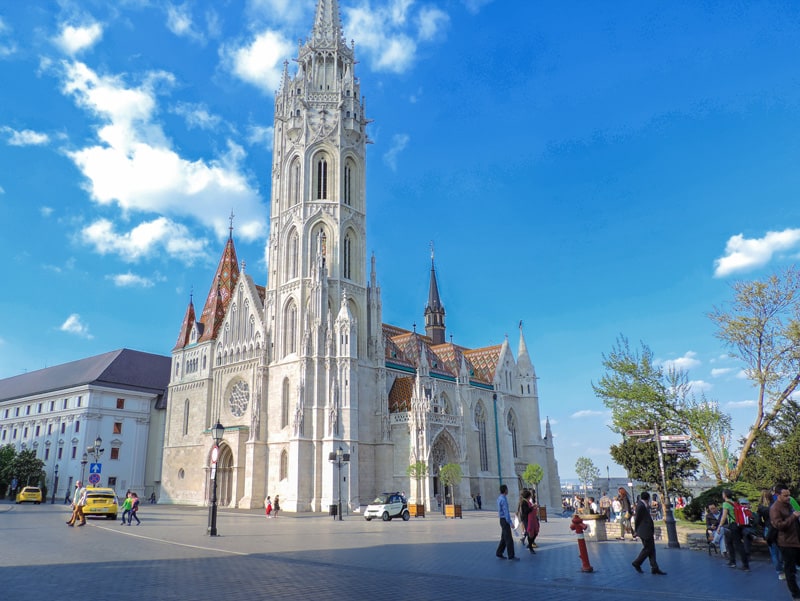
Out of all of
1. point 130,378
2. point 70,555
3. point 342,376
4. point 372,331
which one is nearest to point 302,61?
point 372,331

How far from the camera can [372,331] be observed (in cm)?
4772

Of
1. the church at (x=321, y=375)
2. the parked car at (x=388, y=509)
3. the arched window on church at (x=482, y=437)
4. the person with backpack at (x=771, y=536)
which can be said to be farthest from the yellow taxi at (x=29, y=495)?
the person with backpack at (x=771, y=536)

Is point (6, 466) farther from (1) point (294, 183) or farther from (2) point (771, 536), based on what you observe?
(2) point (771, 536)

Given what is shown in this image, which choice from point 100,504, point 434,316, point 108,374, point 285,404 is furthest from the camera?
point 434,316

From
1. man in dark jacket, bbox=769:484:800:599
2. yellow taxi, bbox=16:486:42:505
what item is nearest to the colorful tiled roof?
yellow taxi, bbox=16:486:42:505

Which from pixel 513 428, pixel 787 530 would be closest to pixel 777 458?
pixel 513 428

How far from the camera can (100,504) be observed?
28.1 m

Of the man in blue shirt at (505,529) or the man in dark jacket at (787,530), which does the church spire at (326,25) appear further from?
the man in dark jacket at (787,530)

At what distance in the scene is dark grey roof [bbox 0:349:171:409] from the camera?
204 feet

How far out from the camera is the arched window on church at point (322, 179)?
4962 centimetres

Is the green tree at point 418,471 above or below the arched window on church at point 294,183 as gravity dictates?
below

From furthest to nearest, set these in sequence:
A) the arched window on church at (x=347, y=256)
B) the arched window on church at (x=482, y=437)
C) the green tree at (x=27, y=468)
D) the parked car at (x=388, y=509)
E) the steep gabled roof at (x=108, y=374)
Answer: the steep gabled roof at (x=108, y=374) → the green tree at (x=27, y=468) → the arched window on church at (x=482, y=437) → the arched window on church at (x=347, y=256) → the parked car at (x=388, y=509)

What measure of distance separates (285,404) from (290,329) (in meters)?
5.72

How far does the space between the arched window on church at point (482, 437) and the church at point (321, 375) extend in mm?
180
